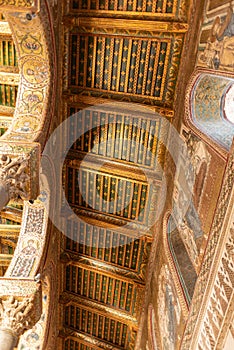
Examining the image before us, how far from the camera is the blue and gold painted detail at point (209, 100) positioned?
4.64m

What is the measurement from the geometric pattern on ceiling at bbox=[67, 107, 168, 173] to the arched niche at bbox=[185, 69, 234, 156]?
50.9 inches

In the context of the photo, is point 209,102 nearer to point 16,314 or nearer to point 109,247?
point 109,247

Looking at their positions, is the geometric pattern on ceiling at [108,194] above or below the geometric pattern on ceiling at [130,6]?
below

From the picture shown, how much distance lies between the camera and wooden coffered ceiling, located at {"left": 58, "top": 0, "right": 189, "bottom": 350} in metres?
5.73

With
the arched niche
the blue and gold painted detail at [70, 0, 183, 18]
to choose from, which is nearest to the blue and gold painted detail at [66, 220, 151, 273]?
the arched niche

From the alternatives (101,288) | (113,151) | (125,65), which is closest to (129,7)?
(125,65)

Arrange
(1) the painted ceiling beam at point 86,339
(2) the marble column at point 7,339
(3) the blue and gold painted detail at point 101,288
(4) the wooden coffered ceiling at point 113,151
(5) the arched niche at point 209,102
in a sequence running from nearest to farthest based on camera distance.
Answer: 1. (2) the marble column at point 7,339
2. (5) the arched niche at point 209,102
3. (4) the wooden coffered ceiling at point 113,151
4. (3) the blue and gold painted detail at point 101,288
5. (1) the painted ceiling beam at point 86,339

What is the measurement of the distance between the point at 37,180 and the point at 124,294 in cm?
463

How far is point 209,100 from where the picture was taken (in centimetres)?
488

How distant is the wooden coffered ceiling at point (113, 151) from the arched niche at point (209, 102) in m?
1.03

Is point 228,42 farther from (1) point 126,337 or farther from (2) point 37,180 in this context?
(1) point 126,337

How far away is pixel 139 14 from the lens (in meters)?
5.54

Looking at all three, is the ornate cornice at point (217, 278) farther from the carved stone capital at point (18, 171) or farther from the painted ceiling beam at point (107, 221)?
the painted ceiling beam at point (107, 221)

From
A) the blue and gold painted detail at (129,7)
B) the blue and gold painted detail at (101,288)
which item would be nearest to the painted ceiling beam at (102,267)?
the blue and gold painted detail at (101,288)
